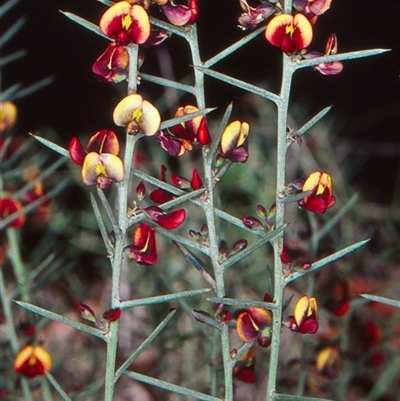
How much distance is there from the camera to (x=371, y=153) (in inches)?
107

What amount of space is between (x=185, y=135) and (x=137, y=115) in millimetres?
92

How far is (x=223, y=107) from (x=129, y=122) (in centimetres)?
207

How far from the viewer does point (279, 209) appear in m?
0.77

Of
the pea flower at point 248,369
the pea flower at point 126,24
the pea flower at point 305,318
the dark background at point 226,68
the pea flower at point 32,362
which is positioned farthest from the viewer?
the dark background at point 226,68

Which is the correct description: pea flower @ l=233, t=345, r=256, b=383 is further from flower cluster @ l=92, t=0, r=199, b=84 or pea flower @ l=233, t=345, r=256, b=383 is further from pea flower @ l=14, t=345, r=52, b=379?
flower cluster @ l=92, t=0, r=199, b=84

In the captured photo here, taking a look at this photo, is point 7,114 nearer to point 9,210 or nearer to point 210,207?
point 9,210

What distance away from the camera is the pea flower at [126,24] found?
2.28 ft

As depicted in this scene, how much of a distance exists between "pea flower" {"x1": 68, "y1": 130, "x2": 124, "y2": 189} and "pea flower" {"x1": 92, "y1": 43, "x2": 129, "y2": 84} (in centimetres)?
6

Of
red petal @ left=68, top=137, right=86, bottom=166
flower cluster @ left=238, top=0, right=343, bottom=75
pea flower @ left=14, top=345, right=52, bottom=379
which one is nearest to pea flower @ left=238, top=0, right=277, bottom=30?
flower cluster @ left=238, top=0, right=343, bottom=75

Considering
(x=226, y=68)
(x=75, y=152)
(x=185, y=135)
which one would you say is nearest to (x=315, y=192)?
(x=185, y=135)

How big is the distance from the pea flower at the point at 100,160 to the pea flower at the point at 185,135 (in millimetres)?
55

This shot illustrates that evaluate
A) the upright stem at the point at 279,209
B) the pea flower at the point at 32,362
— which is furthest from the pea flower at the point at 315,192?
the pea flower at the point at 32,362

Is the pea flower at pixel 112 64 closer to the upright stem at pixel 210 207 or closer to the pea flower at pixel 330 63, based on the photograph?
the upright stem at pixel 210 207

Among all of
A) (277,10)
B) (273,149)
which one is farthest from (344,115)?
(277,10)
